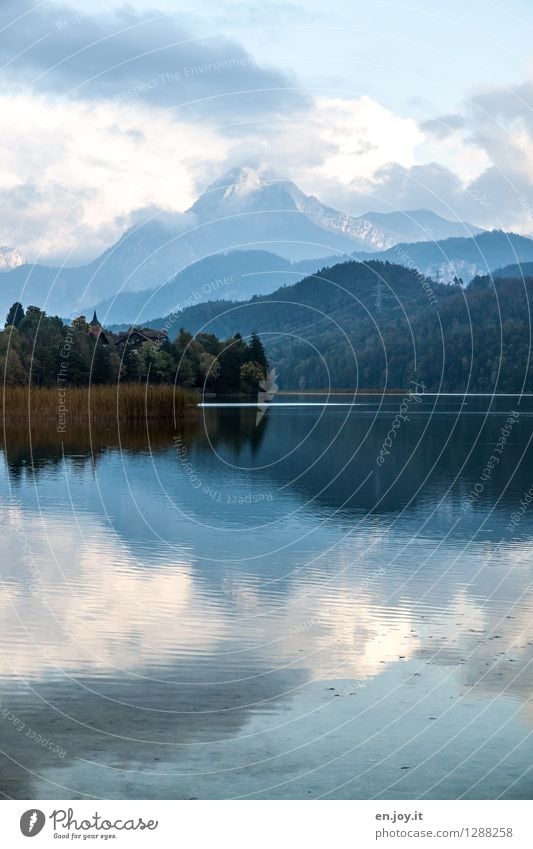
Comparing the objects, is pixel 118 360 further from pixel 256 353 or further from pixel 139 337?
pixel 139 337

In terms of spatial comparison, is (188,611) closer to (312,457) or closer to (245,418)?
(312,457)

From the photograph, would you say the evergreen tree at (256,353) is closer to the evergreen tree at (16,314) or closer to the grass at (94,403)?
the evergreen tree at (16,314)

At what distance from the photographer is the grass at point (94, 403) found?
9225cm

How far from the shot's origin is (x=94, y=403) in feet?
301

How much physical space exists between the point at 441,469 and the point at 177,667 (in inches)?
1536

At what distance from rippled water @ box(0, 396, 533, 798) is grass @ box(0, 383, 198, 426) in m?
47.1

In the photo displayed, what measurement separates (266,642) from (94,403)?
74.1 metres

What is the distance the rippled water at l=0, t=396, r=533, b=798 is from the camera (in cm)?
1309

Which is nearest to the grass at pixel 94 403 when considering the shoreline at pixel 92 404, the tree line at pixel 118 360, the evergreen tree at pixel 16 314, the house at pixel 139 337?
the shoreline at pixel 92 404

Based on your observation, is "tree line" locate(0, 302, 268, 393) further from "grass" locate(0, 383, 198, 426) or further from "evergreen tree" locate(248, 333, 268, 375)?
"grass" locate(0, 383, 198, 426)

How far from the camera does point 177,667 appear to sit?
17422 millimetres

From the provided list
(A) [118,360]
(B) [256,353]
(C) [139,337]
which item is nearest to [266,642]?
(A) [118,360]
